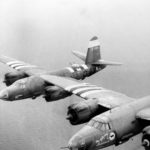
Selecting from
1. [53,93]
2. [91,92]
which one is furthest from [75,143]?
[53,93]

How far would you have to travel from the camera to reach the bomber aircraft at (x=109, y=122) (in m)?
26.5

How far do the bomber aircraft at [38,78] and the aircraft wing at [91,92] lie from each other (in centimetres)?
98

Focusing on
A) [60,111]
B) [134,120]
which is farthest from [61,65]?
[134,120]

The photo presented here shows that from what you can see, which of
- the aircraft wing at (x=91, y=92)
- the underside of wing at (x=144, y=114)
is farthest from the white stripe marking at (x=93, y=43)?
the underside of wing at (x=144, y=114)

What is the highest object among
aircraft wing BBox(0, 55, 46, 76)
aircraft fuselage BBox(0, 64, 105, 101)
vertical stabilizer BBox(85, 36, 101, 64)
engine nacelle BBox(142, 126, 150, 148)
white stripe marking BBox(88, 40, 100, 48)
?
white stripe marking BBox(88, 40, 100, 48)

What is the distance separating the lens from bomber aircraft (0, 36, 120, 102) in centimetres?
3953

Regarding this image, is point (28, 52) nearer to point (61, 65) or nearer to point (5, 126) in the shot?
point (61, 65)

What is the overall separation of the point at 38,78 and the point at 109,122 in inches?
644

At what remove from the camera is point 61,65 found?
8975 cm

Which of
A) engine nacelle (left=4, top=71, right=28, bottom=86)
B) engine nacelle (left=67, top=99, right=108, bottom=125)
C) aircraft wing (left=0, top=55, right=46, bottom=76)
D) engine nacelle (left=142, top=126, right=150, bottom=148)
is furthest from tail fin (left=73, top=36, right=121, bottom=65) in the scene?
engine nacelle (left=142, top=126, right=150, bottom=148)

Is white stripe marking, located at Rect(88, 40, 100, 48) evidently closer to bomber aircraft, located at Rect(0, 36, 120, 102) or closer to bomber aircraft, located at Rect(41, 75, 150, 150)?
bomber aircraft, located at Rect(0, 36, 120, 102)

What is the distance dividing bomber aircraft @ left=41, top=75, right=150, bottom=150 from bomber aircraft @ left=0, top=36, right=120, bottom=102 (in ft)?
25.7

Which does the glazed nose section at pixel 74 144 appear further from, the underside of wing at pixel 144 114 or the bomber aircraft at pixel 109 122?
the underside of wing at pixel 144 114

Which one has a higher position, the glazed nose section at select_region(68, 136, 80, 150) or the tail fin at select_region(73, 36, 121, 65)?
the tail fin at select_region(73, 36, 121, 65)
